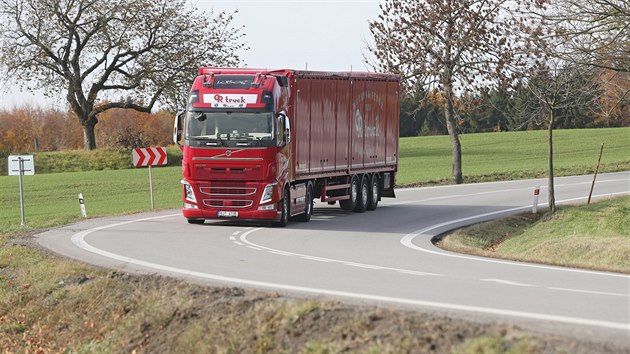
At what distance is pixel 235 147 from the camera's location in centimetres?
2309

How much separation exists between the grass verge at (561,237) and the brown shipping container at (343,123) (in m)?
3.93

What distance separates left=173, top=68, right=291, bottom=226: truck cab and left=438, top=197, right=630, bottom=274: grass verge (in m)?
4.02

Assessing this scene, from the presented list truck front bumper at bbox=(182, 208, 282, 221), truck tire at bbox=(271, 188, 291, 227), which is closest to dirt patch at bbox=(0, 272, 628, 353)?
truck front bumper at bbox=(182, 208, 282, 221)

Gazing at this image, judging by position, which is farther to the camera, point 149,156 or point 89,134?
point 89,134

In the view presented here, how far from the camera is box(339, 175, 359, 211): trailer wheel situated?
2816cm

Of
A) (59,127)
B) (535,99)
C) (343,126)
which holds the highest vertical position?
(535,99)

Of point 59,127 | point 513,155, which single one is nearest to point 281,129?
point 513,155

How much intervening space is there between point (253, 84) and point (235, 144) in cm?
141

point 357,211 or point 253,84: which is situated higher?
point 253,84

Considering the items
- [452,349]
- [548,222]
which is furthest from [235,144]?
[452,349]

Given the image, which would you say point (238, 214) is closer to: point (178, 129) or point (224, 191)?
point (224, 191)

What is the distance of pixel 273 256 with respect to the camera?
17359 millimetres

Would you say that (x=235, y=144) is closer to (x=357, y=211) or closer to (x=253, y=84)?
(x=253, y=84)

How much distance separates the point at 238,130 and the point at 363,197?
6.63 m
